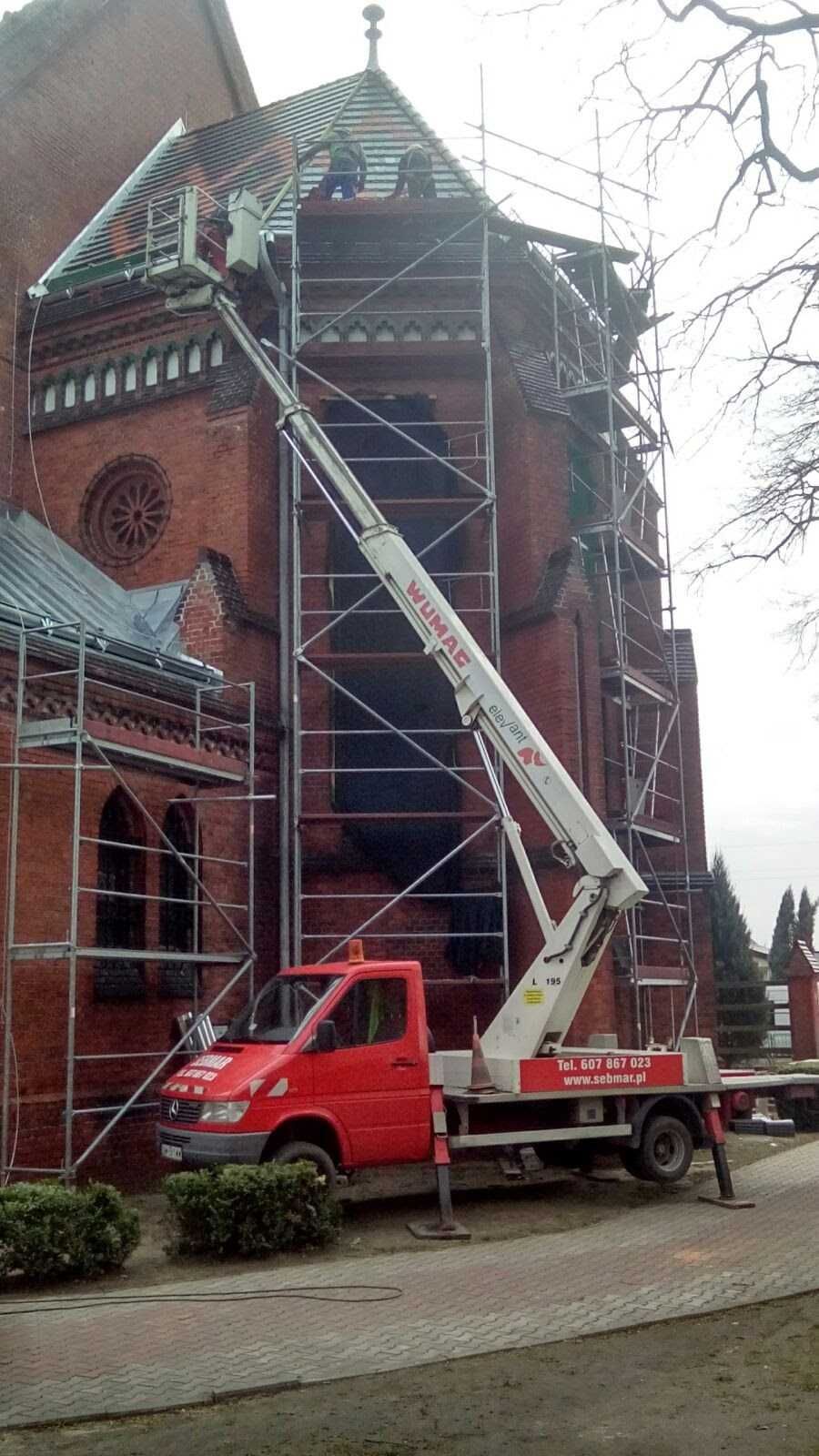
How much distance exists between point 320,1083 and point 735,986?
18.2 meters

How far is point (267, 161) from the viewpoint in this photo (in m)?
21.2

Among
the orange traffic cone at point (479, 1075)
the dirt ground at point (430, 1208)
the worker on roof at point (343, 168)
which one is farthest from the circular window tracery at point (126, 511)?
the orange traffic cone at point (479, 1075)

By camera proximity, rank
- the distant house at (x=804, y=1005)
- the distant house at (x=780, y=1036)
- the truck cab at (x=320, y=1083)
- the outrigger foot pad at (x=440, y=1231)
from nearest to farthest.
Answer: the outrigger foot pad at (x=440, y=1231)
the truck cab at (x=320, y=1083)
the distant house at (x=804, y=1005)
the distant house at (x=780, y=1036)

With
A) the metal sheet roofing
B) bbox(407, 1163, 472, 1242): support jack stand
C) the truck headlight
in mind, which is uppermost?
the metal sheet roofing

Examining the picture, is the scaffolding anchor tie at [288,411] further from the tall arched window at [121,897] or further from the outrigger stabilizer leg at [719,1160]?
the outrigger stabilizer leg at [719,1160]

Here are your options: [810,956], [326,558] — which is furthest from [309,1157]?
[810,956]

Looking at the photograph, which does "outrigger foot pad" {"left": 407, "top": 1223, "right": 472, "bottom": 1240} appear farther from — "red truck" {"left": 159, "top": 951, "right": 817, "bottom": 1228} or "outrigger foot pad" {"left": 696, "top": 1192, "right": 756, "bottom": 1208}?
"outrigger foot pad" {"left": 696, "top": 1192, "right": 756, "bottom": 1208}

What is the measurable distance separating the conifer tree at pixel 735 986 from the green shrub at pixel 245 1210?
1429cm

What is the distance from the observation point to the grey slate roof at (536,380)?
18.3 meters

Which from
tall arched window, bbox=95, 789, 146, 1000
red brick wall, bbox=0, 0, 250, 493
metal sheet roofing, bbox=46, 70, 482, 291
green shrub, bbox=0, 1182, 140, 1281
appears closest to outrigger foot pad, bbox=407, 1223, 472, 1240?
green shrub, bbox=0, 1182, 140, 1281

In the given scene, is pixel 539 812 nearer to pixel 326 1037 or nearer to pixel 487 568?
pixel 326 1037

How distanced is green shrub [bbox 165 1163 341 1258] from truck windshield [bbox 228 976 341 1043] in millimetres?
1587

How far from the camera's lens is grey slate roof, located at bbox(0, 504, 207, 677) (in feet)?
49.1

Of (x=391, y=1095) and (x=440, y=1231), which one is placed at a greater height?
(x=391, y=1095)
